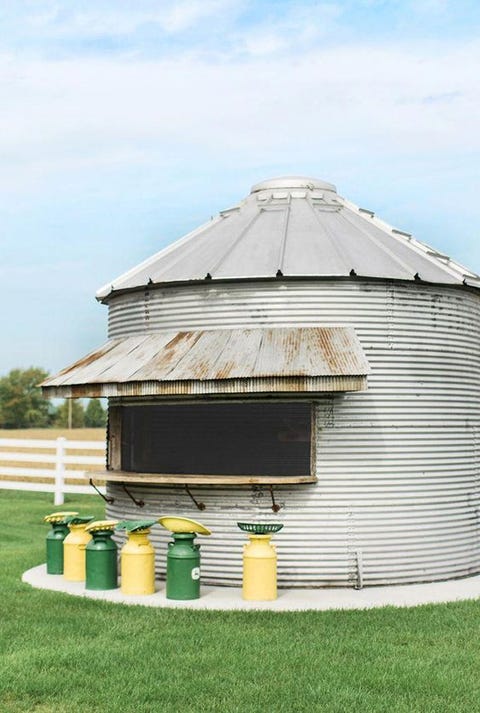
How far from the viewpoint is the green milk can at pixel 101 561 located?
37.7ft

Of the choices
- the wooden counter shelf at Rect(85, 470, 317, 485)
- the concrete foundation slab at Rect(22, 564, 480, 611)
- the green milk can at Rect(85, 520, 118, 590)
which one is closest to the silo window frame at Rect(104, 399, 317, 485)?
the wooden counter shelf at Rect(85, 470, 317, 485)

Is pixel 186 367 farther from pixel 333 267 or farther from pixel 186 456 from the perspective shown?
pixel 186 456

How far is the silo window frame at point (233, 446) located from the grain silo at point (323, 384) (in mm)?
43

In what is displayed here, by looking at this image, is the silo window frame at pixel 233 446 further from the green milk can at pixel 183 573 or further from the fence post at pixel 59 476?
the fence post at pixel 59 476

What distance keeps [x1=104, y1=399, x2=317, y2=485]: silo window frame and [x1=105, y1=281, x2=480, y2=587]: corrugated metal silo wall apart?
1.16 feet

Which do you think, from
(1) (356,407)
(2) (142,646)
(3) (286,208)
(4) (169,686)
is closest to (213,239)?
(3) (286,208)

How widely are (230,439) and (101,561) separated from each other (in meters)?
7.00

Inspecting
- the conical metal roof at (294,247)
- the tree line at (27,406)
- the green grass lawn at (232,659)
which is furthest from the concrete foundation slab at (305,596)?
the tree line at (27,406)

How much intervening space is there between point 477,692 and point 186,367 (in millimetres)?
5281

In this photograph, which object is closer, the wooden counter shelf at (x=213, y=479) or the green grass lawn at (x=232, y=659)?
the green grass lawn at (x=232, y=659)

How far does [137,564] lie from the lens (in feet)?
36.8

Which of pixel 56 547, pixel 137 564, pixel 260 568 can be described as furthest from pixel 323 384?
pixel 56 547

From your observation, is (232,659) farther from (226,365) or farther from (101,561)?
(226,365)

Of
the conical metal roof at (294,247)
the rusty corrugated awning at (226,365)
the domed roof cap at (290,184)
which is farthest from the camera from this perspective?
the domed roof cap at (290,184)
